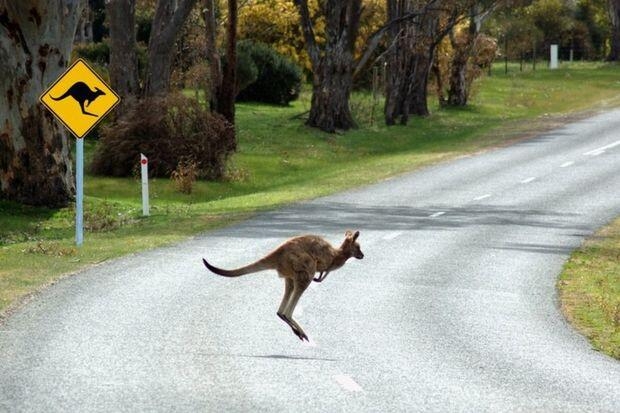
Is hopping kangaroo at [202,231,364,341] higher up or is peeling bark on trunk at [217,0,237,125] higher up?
peeling bark on trunk at [217,0,237,125]

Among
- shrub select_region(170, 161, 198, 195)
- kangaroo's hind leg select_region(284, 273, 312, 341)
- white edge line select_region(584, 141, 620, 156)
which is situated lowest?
shrub select_region(170, 161, 198, 195)

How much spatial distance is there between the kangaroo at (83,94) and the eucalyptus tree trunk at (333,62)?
Answer: 81.2 ft

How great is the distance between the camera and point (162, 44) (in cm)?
4056

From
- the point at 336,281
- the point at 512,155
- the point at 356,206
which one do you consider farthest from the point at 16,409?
the point at 512,155

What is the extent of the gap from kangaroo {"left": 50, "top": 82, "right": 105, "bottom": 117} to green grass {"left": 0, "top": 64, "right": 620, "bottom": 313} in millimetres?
2425

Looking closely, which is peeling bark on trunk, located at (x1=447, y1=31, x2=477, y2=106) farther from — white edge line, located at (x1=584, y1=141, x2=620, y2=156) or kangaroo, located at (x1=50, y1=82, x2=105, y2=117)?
kangaroo, located at (x1=50, y1=82, x2=105, y2=117)

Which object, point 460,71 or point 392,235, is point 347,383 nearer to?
point 392,235

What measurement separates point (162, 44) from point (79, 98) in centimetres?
1792

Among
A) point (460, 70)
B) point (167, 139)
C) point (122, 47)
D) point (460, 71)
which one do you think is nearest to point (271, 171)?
point (167, 139)

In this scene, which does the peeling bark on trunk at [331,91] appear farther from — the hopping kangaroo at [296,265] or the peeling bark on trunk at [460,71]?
the hopping kangaroo at [296,265]

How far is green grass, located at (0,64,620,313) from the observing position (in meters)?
23.1

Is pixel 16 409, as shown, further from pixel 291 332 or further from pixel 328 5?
pixel 328 5

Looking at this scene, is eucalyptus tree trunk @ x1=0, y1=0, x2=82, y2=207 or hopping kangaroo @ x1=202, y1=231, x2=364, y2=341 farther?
eucalyptus tree trunk @ x1=0, y1=0, x2=82, y2=207

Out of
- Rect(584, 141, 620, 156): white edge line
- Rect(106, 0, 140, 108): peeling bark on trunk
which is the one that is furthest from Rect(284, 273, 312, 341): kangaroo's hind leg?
Rect(584, 141, 620, 156): white edge line
